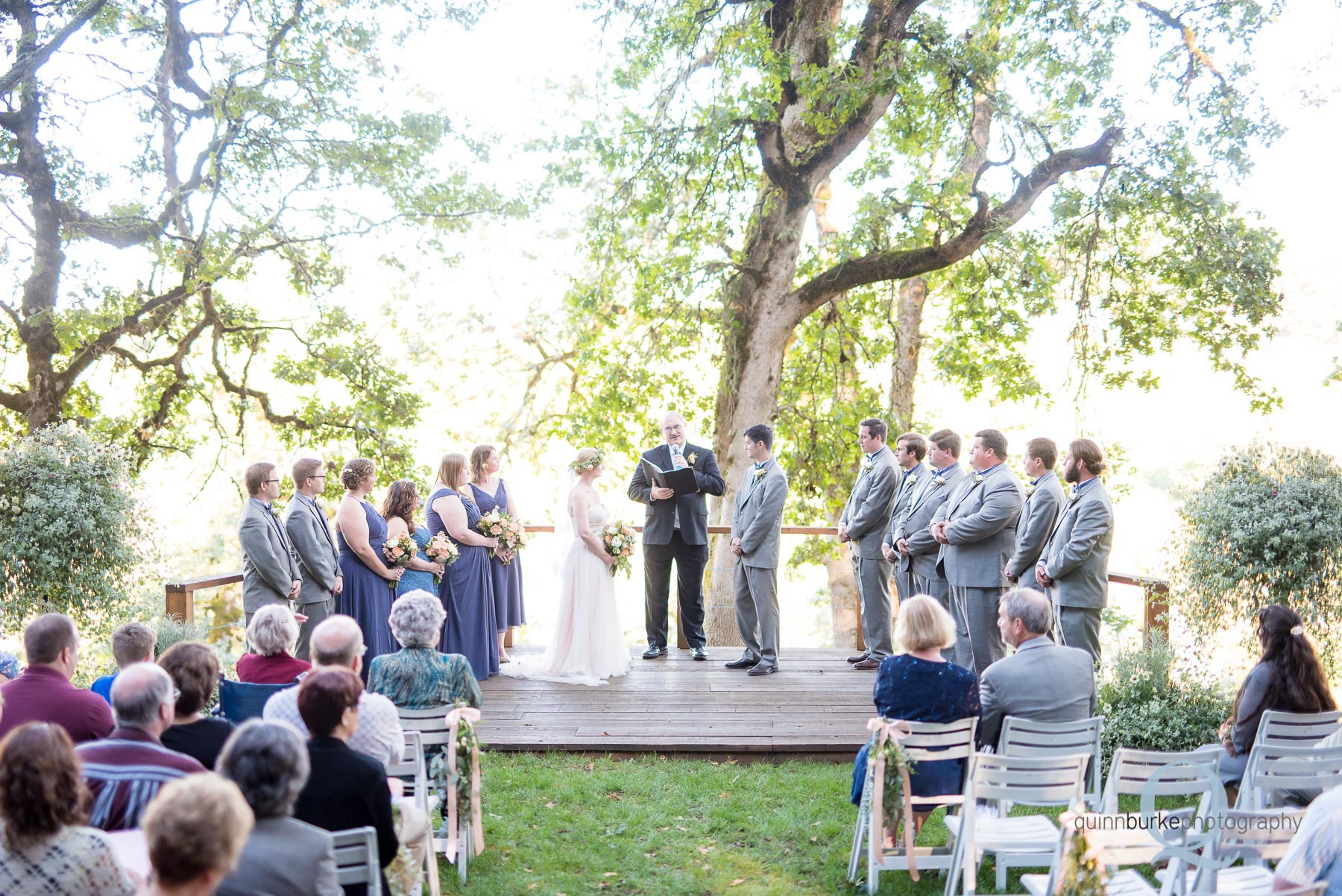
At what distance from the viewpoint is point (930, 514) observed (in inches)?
280

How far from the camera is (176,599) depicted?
675 cm

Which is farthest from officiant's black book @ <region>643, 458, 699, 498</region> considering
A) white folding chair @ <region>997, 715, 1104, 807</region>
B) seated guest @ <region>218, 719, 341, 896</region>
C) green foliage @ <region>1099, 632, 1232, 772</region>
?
seated guest @ <region>218, 719, 341, 896</region>

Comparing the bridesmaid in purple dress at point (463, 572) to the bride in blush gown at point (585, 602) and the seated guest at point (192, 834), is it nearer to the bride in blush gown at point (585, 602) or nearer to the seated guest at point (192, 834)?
the bride in blush gown at point (585, 602)

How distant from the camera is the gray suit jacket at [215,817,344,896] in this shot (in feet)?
7.78

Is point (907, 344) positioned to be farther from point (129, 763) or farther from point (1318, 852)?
point (129, 763)

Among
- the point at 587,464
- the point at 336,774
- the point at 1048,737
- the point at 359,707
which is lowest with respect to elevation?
the point at 1048,737

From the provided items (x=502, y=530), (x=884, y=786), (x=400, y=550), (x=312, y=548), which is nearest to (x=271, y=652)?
(x=312, y=548)

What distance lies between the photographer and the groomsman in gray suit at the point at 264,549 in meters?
5.84

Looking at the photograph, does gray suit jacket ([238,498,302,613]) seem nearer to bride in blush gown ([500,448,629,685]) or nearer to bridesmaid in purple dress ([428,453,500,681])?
bridesmaid in purple dress ([428,453,500,681])

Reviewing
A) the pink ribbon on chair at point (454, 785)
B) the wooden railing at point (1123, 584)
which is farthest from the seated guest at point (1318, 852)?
the wooden railing at point (1123, 584)

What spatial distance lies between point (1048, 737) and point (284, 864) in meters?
2.83

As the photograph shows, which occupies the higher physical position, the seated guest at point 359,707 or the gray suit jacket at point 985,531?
the gray suit jacket at point 985,531

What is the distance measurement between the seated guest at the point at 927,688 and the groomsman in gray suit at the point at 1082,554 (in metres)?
1.94

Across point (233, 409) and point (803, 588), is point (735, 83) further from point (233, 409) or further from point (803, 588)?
point (803, 588)
